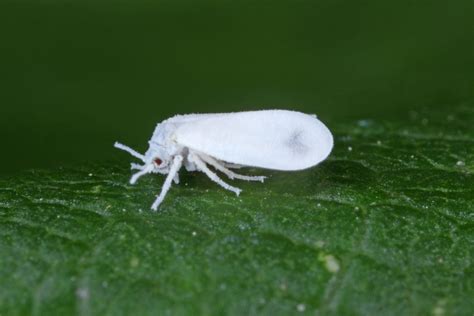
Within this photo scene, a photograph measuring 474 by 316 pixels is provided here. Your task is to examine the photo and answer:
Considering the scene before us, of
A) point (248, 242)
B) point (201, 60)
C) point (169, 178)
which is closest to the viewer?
point (248, 242)

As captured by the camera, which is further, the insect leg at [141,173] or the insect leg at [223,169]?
the insect leg at [223,169]

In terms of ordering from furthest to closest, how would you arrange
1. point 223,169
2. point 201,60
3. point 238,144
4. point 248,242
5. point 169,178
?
1. point 201,60
2. point 223,169
3. point 238,144
4. point 169,178
5. point 248,242

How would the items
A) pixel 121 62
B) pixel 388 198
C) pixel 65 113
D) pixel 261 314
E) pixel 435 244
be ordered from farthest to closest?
pixel 121 62 < pixel 65 113 < pixel 388 198 < pixel 435 244 < pixel 261 314

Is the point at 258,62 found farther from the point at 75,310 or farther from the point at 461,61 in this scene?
the point at 75,310

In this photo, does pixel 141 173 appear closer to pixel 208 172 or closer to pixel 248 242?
pixel 208 172

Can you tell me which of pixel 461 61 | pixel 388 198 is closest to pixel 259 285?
pixel 388 198

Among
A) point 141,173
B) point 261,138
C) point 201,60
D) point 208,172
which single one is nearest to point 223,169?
point 208,172

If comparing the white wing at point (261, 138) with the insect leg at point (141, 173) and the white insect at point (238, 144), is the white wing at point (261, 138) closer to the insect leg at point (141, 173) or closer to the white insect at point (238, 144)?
the white insect at point (238, 144)

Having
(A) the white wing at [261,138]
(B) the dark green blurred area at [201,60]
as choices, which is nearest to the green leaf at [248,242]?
(A) the white wing at [261,138]
